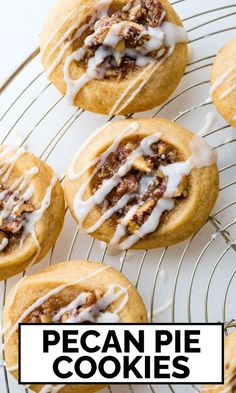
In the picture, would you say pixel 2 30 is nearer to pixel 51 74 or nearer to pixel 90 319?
pixel 51 74

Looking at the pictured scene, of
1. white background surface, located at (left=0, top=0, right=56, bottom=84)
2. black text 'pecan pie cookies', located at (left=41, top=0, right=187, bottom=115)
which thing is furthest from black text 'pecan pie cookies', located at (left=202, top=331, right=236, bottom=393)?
white background surface, located at (left=0, top=0, right=56, bottom=84)

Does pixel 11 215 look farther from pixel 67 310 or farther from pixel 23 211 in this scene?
pixel 67 310

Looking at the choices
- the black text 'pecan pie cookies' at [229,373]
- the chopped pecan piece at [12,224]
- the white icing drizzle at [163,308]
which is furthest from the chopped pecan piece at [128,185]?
the black text 'pecan pie cookies' at [229,373]

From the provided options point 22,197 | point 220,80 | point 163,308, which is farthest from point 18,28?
point 163,308

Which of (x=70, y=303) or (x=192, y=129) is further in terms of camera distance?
(x=192, y=129)

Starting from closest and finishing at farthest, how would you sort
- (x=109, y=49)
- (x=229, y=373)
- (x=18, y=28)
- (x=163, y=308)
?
(x=229, y=373) < (x=109, y=49) < (x=163, y=308) < (x=18, y=28)

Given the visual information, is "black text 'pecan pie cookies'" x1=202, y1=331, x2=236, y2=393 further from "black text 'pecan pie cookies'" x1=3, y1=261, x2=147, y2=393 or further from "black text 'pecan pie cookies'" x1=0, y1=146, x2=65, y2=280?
"black text 'pecan pie cookies'" x1=0, y1=146, x2=65, y2=280

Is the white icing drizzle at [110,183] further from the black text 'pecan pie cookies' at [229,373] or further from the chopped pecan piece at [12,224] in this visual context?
the black text 'pecan pie cookies' at [229,373]
